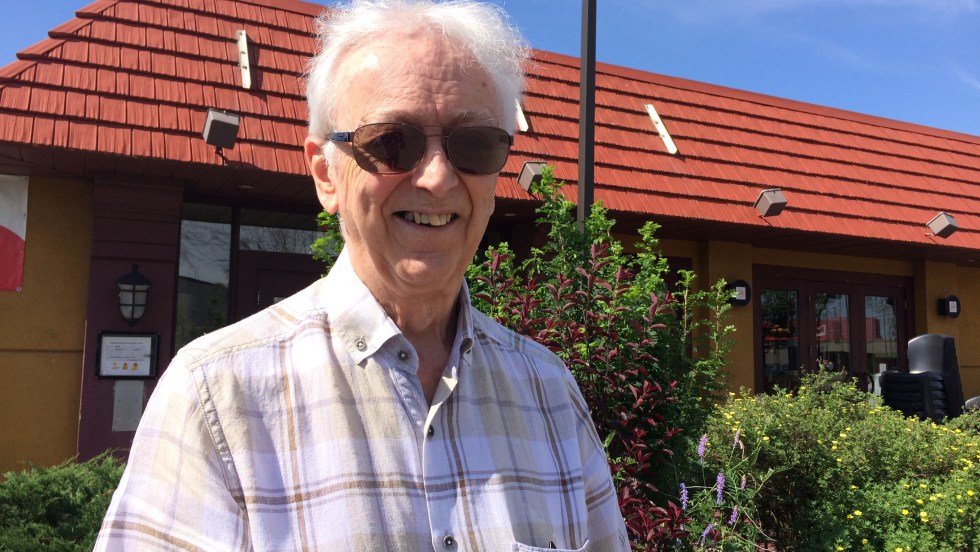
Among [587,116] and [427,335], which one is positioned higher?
[587,116]

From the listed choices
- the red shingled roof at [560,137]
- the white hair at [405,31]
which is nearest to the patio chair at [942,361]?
the red shingled roof at [560,137]

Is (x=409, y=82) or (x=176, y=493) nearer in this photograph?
(x=176, y=493)

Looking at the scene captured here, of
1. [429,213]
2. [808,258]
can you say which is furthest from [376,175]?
[808,258]

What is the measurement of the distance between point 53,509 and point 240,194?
4.18 meters

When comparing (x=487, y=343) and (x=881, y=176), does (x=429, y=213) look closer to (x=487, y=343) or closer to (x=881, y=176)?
(x=487, y=343)

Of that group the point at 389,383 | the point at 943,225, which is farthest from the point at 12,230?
the point at 943,225

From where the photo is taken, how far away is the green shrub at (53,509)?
11.2ft

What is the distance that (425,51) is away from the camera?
1.41 meters

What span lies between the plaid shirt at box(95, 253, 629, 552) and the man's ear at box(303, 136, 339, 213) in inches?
5.3

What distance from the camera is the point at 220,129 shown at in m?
6.08

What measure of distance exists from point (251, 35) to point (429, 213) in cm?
682

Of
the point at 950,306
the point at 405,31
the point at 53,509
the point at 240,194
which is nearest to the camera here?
the point at 405,31

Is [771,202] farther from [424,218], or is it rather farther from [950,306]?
[424,218]

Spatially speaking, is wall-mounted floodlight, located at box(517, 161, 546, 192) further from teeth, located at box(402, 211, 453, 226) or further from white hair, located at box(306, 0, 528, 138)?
teeth, located at box(402, 211, 453, 226)
